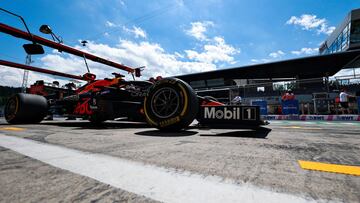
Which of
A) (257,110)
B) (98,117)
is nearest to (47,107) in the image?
(98,117)

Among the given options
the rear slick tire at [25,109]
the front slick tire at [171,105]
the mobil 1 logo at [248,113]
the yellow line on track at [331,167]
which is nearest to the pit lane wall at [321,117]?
the mobil 1 logo at [248,113]

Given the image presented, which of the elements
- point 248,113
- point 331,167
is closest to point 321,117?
point 248,113

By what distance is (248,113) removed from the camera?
302 centimetres

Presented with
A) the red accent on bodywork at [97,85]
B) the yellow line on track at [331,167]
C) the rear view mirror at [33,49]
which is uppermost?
the rear view mirror at [33,49]

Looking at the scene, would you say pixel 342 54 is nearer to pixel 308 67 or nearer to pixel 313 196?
pixel 308 67

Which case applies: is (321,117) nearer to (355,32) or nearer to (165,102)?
(165,102)

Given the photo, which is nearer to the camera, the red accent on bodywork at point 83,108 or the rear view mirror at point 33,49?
the red accent on bodywork at point 83,108

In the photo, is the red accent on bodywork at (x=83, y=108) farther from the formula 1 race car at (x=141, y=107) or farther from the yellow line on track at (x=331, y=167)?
the yellow line on track at (x=331, y=167)

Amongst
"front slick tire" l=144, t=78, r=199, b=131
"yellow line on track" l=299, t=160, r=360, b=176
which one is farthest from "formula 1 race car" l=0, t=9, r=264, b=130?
"yellow line on track" l=299, t=160, r=360, b=176

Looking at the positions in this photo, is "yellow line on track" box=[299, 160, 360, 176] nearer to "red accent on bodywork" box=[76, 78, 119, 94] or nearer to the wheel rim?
the wheel rim

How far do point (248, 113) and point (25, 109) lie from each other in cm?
676

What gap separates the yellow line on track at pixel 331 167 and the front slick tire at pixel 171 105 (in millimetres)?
2015

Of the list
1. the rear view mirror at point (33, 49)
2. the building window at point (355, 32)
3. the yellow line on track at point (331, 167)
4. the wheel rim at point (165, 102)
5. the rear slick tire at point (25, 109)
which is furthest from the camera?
the building window at point (355, 32)

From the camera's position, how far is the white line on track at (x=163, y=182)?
2.63 feet
